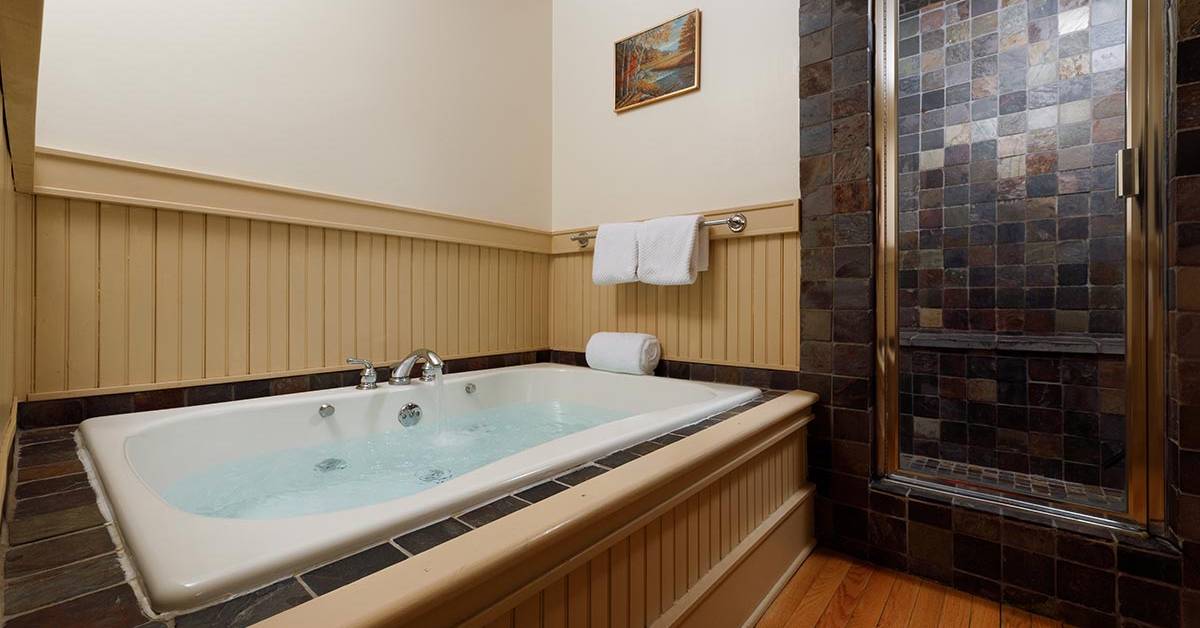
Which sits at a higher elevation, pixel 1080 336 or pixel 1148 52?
pixel 1148 52

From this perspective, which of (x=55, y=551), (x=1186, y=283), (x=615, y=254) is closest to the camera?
(x=55, y=551)

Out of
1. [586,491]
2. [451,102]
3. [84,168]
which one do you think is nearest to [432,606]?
[586,491]

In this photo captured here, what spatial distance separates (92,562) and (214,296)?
1.09 m

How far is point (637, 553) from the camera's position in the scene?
33.6 inches

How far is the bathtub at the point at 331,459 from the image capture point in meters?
0.58

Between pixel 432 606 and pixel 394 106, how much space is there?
1854 millimetres

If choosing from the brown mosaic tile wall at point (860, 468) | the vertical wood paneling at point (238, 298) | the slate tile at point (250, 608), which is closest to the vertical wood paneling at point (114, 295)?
the vertical wood paneling at point (238, 298)

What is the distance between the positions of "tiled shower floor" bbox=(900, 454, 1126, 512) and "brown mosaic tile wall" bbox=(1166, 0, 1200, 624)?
168mm

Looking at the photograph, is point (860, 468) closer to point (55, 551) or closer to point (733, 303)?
point (733, 303)

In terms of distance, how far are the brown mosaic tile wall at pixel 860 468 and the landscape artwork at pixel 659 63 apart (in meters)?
0.46

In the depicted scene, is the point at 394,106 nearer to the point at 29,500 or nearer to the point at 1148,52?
the point at 29,500

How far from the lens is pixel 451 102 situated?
6.81 feet

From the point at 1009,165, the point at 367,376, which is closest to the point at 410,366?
the point at 367,376

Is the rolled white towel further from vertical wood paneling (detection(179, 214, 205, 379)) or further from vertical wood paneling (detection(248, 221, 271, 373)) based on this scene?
vertical wood paneling (detection(179, 214, 205, 379))
